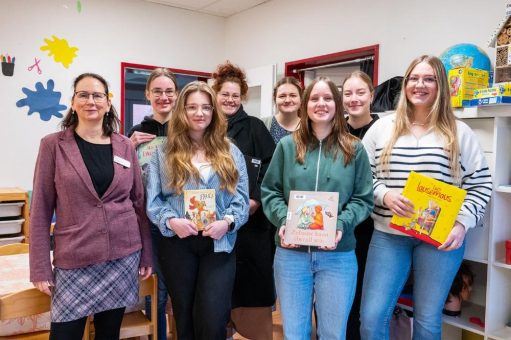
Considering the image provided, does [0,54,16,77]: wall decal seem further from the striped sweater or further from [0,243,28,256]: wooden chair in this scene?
the striped sweater

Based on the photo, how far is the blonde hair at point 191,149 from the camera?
198cm

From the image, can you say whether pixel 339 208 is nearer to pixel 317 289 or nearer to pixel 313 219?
pixel 313 219

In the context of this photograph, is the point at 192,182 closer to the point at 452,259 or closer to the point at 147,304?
the point at 147,304

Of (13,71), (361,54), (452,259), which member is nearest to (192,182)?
(452,259)

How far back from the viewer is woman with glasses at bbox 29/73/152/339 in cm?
175

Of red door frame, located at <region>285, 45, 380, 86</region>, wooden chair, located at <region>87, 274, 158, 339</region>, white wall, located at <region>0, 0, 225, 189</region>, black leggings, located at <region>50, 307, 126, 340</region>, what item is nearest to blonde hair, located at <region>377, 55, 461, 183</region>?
wooden chair, located at <region>87, 274, 158, 339</region>

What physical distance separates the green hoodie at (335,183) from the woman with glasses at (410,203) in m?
0.18

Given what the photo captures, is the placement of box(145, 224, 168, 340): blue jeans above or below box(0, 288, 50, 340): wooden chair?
below

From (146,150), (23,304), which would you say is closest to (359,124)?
(146,150)

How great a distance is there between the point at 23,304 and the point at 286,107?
5.70 feet

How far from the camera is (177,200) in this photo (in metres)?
1.99

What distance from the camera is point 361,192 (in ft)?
6.14

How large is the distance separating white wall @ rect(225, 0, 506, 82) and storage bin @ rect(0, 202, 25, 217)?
2.78m

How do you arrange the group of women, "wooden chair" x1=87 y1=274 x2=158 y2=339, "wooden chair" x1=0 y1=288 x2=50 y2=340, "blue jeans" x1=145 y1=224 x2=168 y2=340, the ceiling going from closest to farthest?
"wooden chair" x1=0 y1=288 x2=50 y2=340
the group of women
"wooden chair" x1=87 y1=274 x2=158 y2=339
"blue jeans" x1=145 y1=224 x2=168 y2=340
the ceiling
